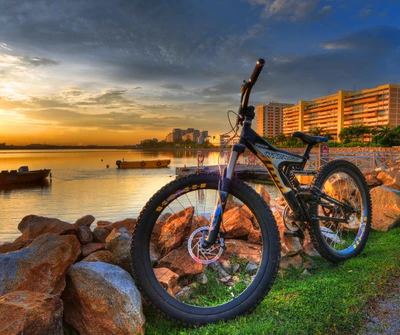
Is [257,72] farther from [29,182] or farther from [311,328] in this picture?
[29,182]

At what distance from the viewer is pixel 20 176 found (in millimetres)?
46375

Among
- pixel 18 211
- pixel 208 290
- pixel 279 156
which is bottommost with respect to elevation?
pixel 18 211

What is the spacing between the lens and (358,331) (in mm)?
2566

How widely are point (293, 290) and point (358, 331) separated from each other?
784 millimetres

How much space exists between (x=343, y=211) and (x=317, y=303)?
1.76m

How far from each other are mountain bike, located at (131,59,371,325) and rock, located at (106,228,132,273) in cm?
30

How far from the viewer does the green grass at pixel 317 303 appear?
261cm

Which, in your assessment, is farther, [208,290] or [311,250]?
[311,250]

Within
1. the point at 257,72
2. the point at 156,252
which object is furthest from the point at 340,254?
the point at 257,72

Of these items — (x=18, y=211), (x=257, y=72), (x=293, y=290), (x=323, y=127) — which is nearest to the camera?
(x=257, y=72)

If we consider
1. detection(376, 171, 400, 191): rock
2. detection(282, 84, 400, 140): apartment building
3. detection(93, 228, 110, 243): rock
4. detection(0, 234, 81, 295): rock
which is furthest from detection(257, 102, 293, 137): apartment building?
detection(0, 234, 81, 295): rock

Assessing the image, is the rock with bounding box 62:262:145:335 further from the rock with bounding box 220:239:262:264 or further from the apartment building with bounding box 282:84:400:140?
the apartment building with bounding box 282:84:400:140

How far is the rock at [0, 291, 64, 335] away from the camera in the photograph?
6.42 ft

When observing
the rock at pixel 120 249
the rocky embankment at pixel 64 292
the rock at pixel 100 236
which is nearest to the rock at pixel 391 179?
the rocky embankment at pixel 64 292
